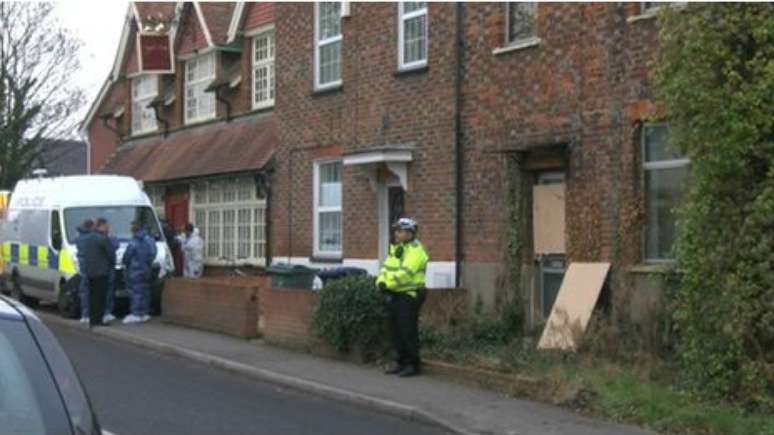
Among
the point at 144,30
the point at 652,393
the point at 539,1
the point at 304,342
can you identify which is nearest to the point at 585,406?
the point at 652,393

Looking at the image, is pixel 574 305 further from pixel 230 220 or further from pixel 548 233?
pixel 230 220

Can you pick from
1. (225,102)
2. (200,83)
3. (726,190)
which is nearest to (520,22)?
(726,190)

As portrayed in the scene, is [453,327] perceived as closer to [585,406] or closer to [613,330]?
[613,330]

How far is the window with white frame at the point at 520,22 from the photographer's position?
14.8 metres

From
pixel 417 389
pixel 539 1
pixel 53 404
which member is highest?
pixel 539 1

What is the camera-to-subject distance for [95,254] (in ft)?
57.7

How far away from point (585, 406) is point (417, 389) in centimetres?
195

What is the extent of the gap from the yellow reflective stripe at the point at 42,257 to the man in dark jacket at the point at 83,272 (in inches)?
63.8

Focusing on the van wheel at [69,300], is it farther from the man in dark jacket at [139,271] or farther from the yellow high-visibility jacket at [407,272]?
the yellow high-visibility jacket at [407,272]

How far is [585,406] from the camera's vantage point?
9.93 metres

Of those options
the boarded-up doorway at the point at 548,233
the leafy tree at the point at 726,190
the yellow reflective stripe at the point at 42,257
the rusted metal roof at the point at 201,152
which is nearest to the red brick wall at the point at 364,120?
the rusted metal roof at the point at 201,152

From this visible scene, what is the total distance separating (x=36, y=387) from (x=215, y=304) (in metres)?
12.9

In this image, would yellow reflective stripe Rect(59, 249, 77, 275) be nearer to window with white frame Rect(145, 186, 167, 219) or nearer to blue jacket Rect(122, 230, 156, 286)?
blue jacket Rect(122, 230, 156, 286)

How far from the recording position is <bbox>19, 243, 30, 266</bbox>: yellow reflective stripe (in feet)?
70.5
